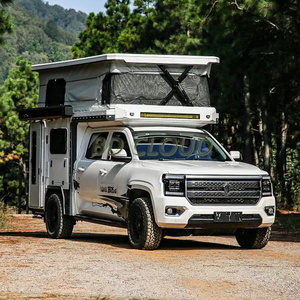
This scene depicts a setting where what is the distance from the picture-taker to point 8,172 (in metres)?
66.9

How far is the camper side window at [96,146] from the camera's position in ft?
53.0

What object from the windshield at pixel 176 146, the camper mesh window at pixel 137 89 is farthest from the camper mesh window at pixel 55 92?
the windshield at pixel 176 146

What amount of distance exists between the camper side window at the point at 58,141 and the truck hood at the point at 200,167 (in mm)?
2846

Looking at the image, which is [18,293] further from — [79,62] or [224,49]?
[224,49]

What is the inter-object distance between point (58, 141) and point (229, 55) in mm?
12560

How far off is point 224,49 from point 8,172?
39.8 m

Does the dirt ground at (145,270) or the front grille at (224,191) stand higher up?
the front grille at (224,191)

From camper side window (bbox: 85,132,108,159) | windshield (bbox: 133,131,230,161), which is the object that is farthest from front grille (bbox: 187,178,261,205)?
camper side window (bbox: 85,132,108,159)

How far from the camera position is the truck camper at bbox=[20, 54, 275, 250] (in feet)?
46.3

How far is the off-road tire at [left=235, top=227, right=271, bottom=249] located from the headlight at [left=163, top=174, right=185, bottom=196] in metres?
1.61

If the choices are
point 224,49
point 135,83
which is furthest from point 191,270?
point 224,49

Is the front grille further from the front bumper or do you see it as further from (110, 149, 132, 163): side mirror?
(110, 149, 132, 163): side mirror

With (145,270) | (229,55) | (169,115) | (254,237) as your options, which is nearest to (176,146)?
(169,115)

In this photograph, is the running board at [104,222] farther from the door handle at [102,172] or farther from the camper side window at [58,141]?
the camper side window at [58,141]
